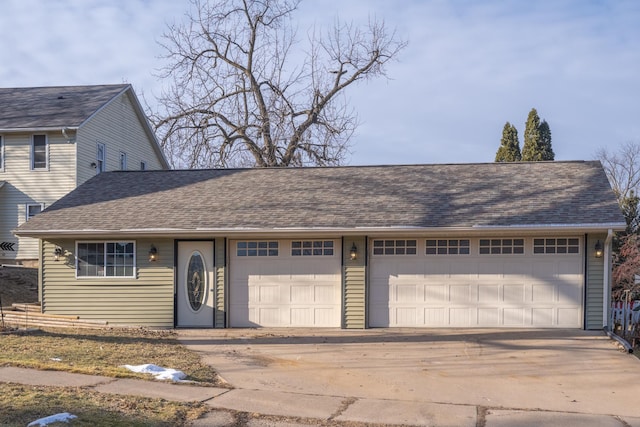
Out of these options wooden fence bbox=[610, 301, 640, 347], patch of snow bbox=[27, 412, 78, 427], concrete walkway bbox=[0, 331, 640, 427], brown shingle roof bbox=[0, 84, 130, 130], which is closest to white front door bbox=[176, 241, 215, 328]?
concrete walkway bbox=[0, 331, 640, 427]

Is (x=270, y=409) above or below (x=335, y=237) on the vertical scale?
below

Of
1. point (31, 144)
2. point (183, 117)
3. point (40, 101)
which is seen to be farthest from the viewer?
point (183, 117)

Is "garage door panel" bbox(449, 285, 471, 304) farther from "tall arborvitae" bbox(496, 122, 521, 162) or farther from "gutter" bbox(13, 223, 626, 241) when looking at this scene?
"tall arborvitae" bbox(496, 122, 521, 162)

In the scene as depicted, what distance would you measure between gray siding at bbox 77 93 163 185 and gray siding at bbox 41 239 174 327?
935cm

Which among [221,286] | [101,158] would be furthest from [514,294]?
[101,158]

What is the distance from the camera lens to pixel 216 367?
33.4ft

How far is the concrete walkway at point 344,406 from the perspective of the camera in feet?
23.3

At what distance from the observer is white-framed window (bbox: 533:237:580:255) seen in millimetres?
13844

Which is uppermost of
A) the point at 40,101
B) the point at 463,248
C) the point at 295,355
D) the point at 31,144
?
the point at 40,101

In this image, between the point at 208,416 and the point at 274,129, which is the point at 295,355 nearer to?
the point at 208,416

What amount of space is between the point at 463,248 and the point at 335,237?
2.71 m

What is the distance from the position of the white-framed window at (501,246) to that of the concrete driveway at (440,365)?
162 centimetres

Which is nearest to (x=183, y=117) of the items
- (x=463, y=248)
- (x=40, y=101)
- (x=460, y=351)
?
(x=40, y=101)

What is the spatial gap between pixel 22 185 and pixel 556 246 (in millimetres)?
18722
